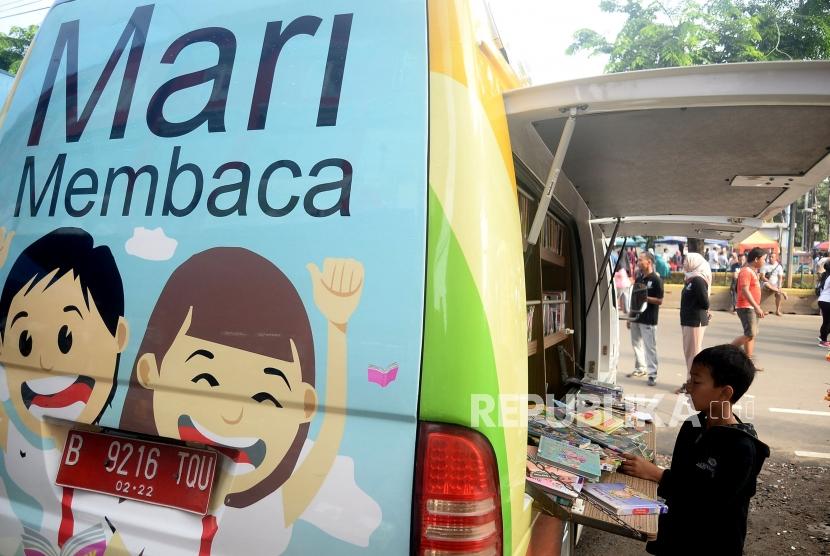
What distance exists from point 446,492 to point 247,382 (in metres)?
0.56

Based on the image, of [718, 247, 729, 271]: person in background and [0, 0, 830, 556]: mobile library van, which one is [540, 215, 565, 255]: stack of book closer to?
[0, 0, 830, 556]: mobile library van

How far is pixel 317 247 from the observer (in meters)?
1.42

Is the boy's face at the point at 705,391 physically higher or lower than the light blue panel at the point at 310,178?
lower

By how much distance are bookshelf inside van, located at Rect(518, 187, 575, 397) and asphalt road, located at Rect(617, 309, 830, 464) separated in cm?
171

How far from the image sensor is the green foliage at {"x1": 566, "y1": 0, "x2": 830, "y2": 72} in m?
13.3

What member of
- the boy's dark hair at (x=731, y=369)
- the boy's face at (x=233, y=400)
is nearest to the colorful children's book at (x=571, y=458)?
the boy's dark hair at (x=731, y=369)

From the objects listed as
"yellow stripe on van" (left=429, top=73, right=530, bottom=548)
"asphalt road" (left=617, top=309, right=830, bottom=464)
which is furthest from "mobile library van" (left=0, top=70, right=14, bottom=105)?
"asphalt road" (left=617, top=309, right=830, bottom=464)

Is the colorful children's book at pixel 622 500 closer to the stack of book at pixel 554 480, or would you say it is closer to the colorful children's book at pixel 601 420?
the stack of book at pixel 554 480

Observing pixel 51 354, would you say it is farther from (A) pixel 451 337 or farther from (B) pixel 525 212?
(B) pixel 525 212

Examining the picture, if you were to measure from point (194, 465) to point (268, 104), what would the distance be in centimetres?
98

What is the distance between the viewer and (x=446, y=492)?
4.32 feet

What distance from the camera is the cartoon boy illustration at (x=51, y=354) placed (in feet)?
5.48

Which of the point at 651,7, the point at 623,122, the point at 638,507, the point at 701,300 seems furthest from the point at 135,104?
the point at 651,7

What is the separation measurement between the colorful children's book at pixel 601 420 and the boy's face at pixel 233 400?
6.32 ft
